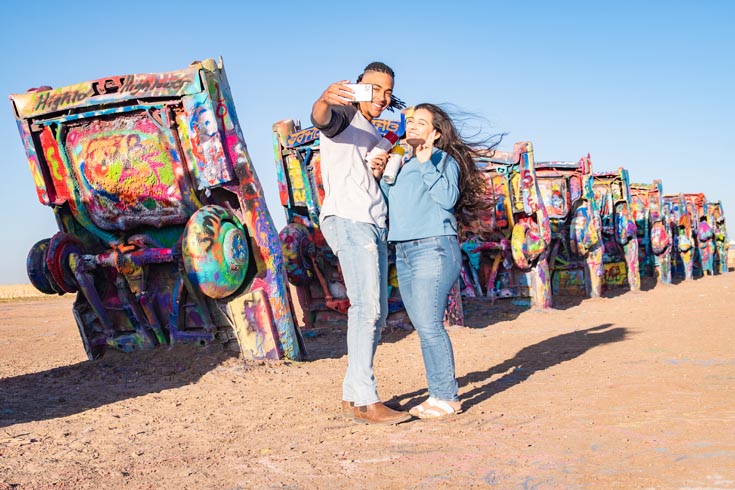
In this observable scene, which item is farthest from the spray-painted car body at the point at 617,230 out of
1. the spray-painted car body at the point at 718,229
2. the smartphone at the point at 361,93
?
the smartphone at the point at 361,93

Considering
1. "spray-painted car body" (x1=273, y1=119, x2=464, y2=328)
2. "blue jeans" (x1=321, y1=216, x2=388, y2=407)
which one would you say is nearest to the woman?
"blue jeans" (x1=321, y1=216, x2=388, y2=407)

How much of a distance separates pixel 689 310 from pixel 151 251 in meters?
7.19

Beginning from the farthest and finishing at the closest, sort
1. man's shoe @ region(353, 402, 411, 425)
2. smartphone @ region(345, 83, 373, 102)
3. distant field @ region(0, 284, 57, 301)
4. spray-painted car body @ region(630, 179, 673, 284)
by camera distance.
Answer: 1. distant field @ region(0, 284, 57, 301)
2. spray-painted car body @ region(630, 179, 673, 284)
3. man's shoe @ region(353, 402, 411, 425)
4. smartphone @ region(345, 83, 373, 102)

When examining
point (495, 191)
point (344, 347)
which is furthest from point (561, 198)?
point (344, 347)

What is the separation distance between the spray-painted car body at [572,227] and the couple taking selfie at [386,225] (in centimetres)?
876

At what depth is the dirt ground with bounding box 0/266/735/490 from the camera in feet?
9.66

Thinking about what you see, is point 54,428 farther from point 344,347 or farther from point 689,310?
point 689,310

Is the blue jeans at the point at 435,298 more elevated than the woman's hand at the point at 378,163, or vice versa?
the woman's hand at the point at 378,163

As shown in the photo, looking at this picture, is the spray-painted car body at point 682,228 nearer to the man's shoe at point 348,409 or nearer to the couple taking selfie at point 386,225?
the couple taking selfie at point 386,225

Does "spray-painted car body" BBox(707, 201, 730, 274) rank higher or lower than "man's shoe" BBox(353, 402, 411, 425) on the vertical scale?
lower

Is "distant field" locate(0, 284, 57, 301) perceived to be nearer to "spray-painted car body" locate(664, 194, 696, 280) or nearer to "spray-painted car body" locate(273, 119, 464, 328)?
"spray-painted car body" locate(273, 119, 464, 328)

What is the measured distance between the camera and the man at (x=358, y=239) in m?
3.87

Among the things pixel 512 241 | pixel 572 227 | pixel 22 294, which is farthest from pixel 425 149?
pixel 22 294

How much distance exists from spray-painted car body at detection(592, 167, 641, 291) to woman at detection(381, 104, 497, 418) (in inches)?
438
